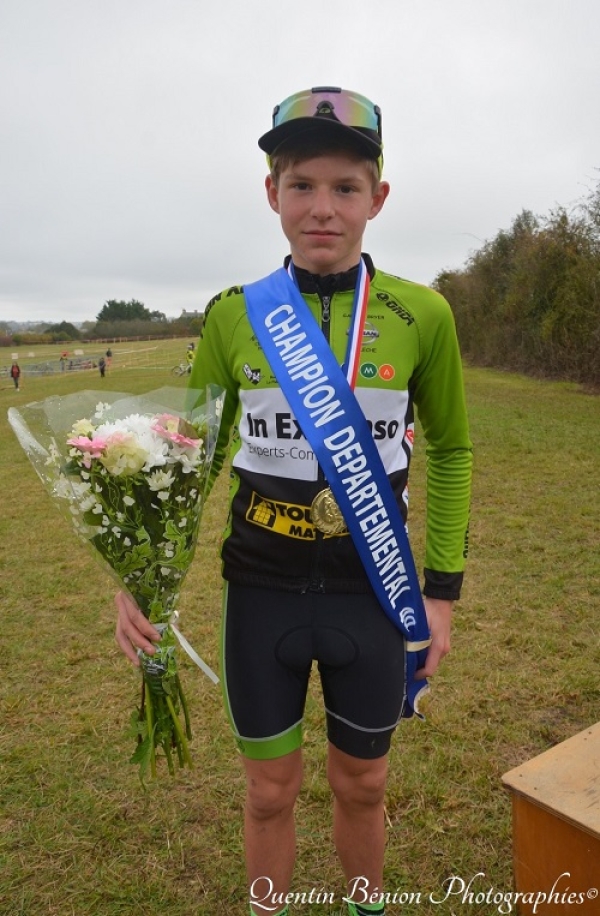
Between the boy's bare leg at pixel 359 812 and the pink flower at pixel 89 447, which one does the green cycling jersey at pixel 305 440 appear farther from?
the boy's bare leg at pixel 359 812

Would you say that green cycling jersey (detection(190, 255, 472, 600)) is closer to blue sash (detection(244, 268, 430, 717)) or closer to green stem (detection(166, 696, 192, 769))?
blue sash (detection(244, 268, 430, 717))

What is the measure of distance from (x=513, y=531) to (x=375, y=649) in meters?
4.75

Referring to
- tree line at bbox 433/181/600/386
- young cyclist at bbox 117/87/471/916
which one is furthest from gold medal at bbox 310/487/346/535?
tree line at bbox 433/181/600/386

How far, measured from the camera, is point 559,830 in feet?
6.36

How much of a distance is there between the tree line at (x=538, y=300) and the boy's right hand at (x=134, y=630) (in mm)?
17863

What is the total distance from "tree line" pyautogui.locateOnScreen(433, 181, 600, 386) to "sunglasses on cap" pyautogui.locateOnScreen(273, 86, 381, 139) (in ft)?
57.2

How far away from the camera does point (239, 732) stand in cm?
185

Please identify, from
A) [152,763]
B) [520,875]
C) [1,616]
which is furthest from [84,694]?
[520,875]

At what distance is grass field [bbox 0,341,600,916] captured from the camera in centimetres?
241

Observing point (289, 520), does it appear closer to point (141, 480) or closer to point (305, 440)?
point (305, 440)

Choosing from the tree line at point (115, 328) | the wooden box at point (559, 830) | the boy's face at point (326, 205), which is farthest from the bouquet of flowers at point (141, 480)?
the tree line at point (115, 328)

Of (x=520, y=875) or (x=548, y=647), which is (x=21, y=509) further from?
(x=520, y=875)

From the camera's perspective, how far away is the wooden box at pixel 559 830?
1874 millimetres

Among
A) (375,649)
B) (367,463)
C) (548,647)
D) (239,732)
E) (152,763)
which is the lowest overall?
(548,647)
